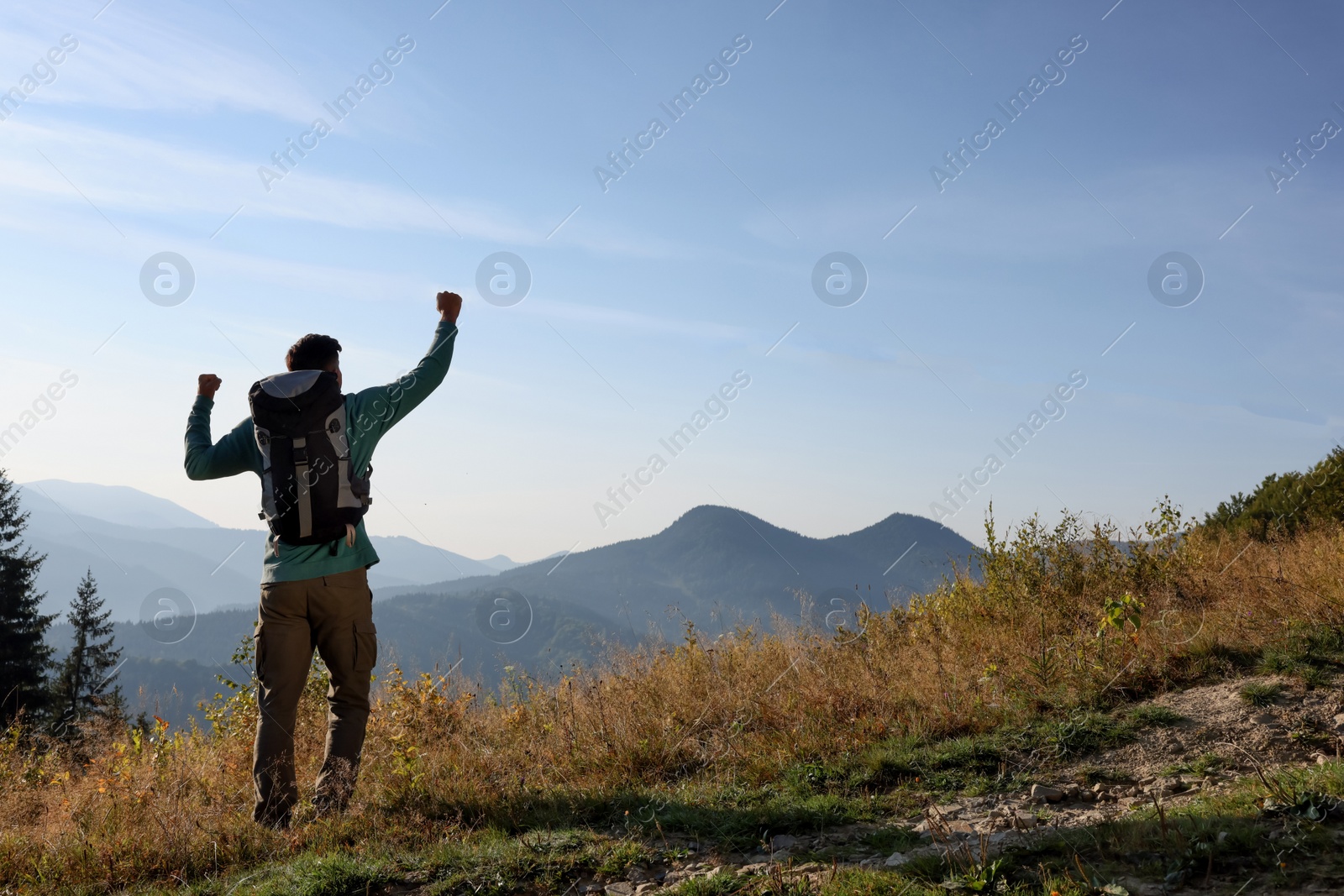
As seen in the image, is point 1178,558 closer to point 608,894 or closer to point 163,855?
point 608,894

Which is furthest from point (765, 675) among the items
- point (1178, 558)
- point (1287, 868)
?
point (1178, 558)

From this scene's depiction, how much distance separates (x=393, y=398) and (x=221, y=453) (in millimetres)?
1123

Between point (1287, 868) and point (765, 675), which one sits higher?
point (765, 675)

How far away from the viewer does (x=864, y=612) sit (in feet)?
27.0

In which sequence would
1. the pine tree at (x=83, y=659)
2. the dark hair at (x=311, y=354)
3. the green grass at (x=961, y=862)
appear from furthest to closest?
the pine tree at (x=83, y=659) → the dark hair at (x=311, y=354) → the green grass at (x=961, y=862)

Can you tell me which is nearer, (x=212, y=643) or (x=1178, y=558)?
(x=1178, y=558)

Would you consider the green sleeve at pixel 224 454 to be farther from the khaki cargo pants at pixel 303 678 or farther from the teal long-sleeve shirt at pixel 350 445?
the khaki cargo pants at pixel 303 678

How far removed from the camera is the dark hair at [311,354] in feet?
15.5

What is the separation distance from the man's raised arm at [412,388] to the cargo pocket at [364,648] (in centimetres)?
119

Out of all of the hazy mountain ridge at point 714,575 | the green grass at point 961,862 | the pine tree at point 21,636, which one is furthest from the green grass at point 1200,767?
the hazy mountain ridge at point 714,575

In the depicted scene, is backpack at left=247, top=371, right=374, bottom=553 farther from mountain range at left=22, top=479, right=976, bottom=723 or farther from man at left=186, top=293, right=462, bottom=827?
mountain range at left=22, top=479, right=976, bottom=723

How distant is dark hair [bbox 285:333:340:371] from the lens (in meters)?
4.74

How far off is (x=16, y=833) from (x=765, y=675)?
4.99m

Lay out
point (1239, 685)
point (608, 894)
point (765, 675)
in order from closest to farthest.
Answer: point (608, 894) < point (1239, 685) < point (765, 675)
